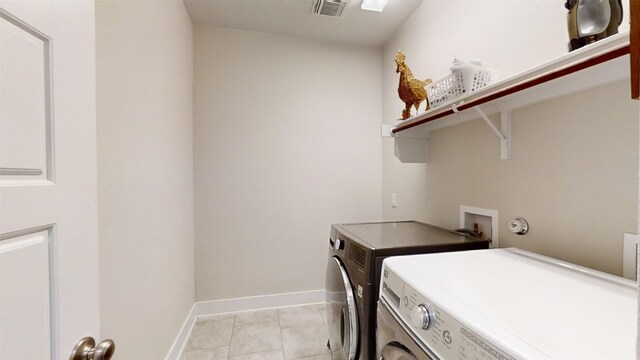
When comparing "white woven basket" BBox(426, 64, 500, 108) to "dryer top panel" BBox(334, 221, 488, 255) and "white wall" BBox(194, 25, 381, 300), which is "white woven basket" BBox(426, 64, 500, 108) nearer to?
"dryer top panel" BBox(334, 221, 488, 255)

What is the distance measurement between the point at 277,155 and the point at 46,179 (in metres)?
2.00

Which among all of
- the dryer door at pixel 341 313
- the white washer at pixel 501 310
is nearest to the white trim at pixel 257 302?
the dryer door at pixel 341 313

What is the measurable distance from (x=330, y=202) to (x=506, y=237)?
154 centimetres

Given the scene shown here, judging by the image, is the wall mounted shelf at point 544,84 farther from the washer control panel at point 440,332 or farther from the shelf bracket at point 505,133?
the washer control panel at point 440,332

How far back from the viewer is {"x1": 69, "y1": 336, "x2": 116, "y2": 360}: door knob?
541 mm

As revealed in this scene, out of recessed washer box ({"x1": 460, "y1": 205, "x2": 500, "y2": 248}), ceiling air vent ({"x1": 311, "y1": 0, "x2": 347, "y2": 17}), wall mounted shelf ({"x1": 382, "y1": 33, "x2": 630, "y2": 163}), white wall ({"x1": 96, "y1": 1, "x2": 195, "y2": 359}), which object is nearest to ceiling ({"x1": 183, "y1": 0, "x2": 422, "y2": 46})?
ceiling air vent ({"x1": 311, "y1": 0, "x2": 347, "y2": 17})

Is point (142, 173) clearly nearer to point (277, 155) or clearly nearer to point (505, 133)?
point (277, 155)

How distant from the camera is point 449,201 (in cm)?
170

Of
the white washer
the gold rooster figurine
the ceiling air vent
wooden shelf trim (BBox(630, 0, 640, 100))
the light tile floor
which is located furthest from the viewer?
the ceiling air vent

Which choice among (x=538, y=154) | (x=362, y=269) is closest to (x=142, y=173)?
(x=362, y=269)

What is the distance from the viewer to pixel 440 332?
0.62 metres

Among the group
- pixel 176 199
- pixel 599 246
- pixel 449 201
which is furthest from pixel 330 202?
pixel 599 246

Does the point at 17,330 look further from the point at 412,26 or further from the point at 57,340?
the point at 412,26

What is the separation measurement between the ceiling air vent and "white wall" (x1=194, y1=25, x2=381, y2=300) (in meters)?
0.44
